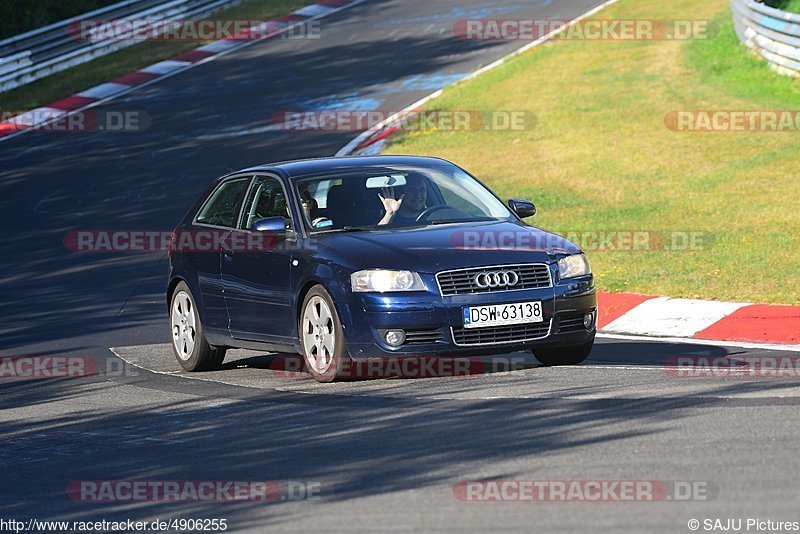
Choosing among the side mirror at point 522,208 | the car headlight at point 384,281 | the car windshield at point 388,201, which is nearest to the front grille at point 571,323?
the car headlight at point 384,281

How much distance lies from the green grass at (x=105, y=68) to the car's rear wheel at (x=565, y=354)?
A: 68.6ft

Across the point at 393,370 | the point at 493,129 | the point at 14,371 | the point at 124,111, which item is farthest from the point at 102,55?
the point at 393,370

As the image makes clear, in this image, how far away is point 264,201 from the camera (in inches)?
457

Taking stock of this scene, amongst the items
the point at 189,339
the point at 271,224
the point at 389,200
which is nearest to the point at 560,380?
the point at 389,200

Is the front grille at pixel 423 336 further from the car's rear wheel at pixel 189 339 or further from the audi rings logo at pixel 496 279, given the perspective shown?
the car's rear wheel at pixel 189 339

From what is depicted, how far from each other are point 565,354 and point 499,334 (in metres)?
0.91

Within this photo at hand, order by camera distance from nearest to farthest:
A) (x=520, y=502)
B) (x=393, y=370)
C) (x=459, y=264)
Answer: (x=520, y=502)
(x=459, y=264)
(x=393, y=370)

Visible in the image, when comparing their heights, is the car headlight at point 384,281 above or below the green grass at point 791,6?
below

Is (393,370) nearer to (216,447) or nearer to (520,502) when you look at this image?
(216,447)

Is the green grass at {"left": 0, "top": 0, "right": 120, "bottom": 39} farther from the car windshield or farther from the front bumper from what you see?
the front bumper

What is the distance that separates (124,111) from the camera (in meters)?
28.9

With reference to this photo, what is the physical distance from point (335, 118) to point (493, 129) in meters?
2.92

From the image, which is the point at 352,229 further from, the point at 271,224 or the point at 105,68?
the point at 105,68

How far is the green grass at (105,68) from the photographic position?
100 ft
